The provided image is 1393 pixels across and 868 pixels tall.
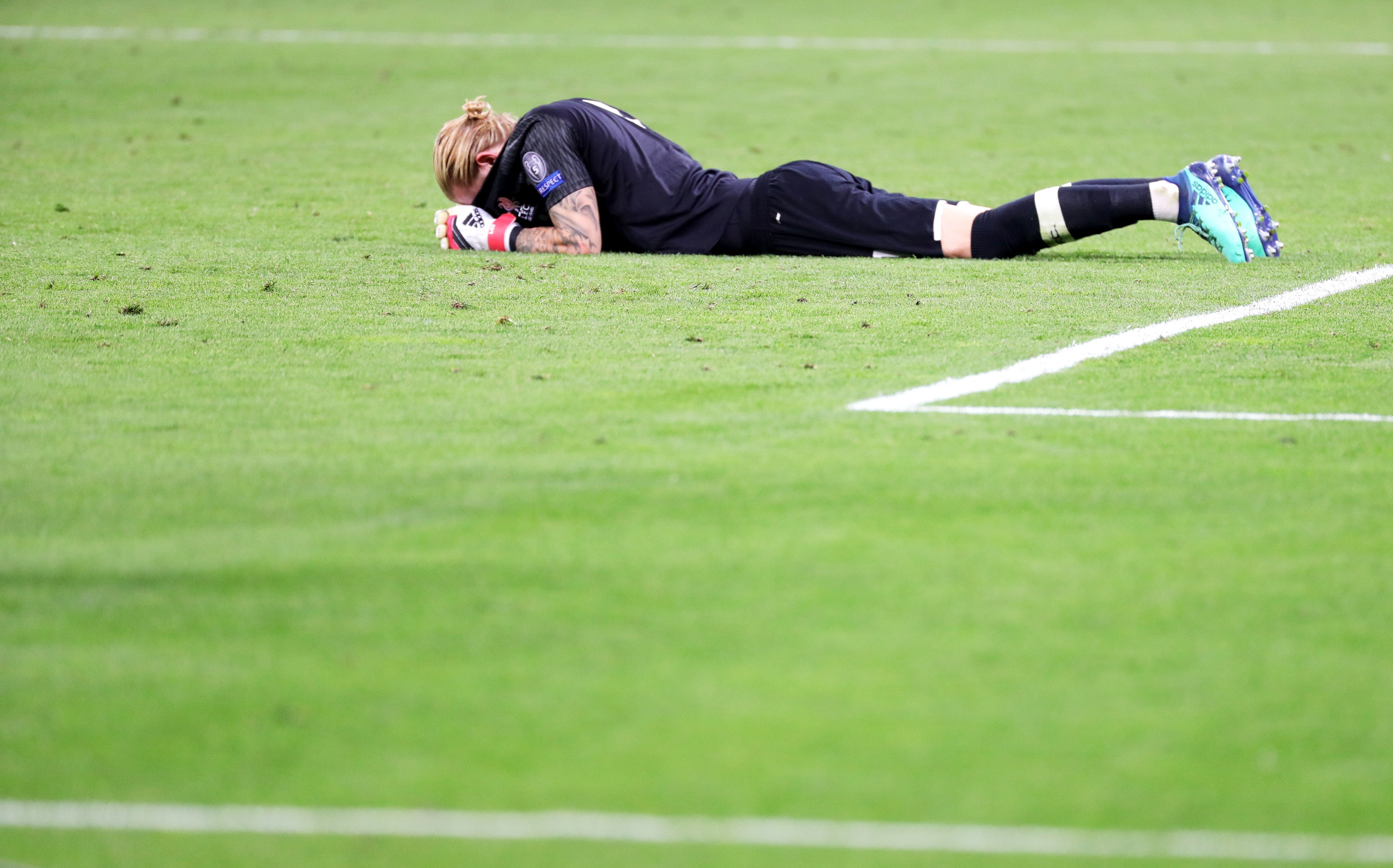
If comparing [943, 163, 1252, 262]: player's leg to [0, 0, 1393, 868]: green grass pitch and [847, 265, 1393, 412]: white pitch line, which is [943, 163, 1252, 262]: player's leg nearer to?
[0, 0, 1393, 868]: green grass pitch

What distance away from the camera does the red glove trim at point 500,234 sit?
6.33 metres

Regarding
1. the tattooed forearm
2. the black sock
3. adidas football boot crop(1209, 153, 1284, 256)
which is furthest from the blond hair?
adidas football boot crop(1209, 153, 1284, 256)

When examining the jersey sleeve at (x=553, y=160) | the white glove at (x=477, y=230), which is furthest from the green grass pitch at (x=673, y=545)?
the jersey sleeve at (x=553, y=160)

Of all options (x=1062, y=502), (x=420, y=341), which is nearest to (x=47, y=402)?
(x=420, y=341)

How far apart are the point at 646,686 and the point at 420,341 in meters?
2.52

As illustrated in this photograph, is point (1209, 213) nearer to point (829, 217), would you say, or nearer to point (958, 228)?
point (958, 228)

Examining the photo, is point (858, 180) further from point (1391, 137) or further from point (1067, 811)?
point (1391, 137)

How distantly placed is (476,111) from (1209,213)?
9.85ft

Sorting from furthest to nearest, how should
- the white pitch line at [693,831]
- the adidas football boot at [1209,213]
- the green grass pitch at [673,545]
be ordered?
1. the adidas football boot at [1209,213]
2. the green grass pitch at [673,545]
3. the white pitch line at [693,831]

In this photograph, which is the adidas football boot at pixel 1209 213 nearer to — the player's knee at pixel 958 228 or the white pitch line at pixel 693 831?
the player's knee at pixel 958 228

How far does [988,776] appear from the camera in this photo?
7.14 feet

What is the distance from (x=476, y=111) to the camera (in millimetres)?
6281

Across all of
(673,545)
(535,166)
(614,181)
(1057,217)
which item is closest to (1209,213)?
(1057,217)

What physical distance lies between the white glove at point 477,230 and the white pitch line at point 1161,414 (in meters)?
2.82
